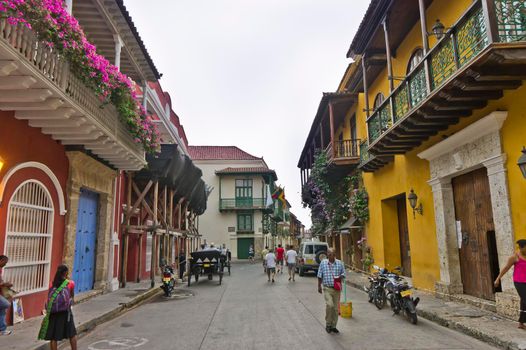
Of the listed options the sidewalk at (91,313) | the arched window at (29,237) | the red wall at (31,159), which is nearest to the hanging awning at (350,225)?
the sidewalk at (91,313)

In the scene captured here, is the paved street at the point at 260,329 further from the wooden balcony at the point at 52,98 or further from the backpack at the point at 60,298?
the wooden balcony at the point at 52,98

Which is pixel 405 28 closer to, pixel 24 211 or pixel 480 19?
pixel 480 19

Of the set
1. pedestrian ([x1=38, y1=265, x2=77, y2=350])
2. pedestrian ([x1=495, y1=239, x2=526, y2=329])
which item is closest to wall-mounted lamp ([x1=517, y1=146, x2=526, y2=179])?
pedestrian ([x1=495, y1=239, x2=526, y2=329])

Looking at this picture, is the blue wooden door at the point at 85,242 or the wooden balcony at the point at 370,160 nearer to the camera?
the blue wooden door at the point at 85,242

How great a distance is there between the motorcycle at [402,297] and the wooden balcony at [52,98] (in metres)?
7.54

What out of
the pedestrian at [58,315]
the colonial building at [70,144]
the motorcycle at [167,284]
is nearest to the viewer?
the pedestrian at [58,315]

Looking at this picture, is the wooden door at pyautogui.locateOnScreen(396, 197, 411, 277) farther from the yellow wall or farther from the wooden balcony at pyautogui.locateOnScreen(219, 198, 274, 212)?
the wooden balcony at pyautogui.locateOnScreen(219, 198, 274, 212)

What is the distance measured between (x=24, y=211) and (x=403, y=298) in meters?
8.21

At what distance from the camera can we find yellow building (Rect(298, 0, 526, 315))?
7.34 m

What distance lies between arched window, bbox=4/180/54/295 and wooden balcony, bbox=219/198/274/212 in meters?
33.9

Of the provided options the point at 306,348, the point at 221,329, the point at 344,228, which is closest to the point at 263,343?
the point at 306,348

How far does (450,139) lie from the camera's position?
9.81 meters

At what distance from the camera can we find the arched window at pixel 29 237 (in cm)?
818

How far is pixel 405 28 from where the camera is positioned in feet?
41.3
